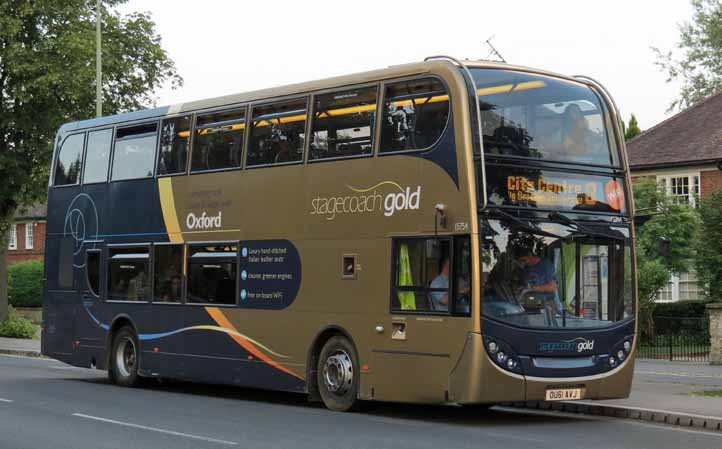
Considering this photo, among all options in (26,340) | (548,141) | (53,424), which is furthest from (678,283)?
(53,424)

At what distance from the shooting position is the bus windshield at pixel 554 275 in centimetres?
1496

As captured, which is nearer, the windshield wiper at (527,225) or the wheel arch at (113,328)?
the windshield wiper at (527,225)

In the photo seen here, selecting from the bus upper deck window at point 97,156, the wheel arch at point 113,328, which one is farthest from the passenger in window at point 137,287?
the bus upper deck window at point 97,156

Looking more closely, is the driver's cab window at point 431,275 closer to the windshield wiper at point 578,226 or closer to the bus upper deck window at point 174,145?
the windshield wiper at point 578,226

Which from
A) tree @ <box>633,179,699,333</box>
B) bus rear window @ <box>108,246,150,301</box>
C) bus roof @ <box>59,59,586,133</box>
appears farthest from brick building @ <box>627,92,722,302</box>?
bus rear window @ <box>108,246,150,301</box>

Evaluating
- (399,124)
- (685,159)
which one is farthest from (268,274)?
(685,159)

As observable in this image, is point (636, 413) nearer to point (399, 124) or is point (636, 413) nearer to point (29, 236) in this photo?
point (399, 124)

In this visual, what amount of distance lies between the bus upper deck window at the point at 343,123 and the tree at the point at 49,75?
2547 centimetres

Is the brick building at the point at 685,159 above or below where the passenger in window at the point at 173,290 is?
above

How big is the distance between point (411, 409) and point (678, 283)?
1108 inches

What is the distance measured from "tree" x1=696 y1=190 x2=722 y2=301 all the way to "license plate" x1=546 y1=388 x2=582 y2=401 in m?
20.6

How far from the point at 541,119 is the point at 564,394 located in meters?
3.56

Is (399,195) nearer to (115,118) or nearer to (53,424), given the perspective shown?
(53,424)

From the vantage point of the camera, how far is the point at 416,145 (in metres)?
15.9
